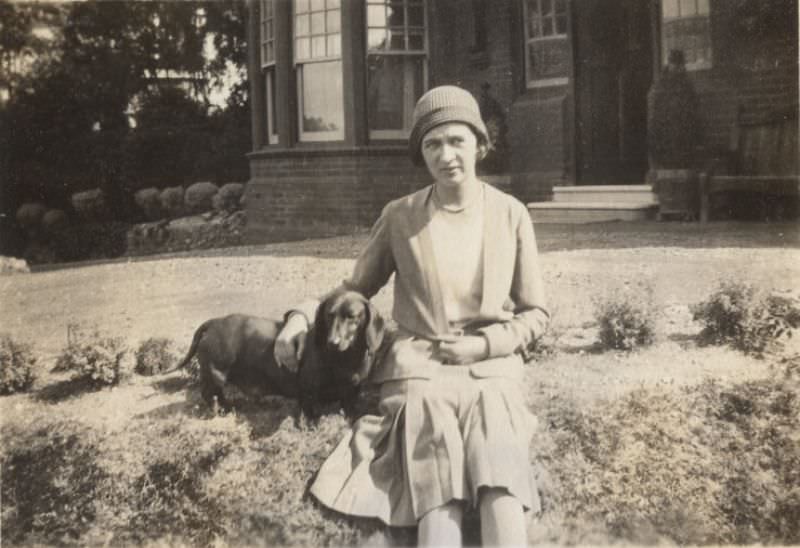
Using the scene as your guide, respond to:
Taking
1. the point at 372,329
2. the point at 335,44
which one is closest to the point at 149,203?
the point at 372,329

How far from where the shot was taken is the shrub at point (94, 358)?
3912mm

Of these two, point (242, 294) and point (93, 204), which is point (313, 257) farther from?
point (93, 204)

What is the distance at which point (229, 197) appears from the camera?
688cm

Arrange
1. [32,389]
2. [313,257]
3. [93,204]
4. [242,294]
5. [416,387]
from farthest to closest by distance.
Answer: [93,204], [313,257], [242,294], [32,389], [416,387]

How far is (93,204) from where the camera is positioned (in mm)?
5172

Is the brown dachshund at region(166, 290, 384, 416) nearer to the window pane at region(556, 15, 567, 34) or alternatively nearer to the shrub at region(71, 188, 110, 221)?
the shrub at region(71, 188, 110, 221)

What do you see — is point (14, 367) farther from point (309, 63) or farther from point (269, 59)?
point (269, 59)

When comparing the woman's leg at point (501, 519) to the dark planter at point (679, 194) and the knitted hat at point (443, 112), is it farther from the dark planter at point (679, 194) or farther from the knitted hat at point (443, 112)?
the dark planter at point (679, 194)

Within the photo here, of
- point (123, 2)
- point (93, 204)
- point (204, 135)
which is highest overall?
point (123, 2)

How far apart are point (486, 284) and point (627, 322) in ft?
4.13

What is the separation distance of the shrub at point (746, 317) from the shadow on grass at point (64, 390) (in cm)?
300

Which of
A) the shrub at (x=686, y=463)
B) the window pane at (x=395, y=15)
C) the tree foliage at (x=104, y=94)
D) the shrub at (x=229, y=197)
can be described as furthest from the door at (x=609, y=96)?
the shrub at (x=686, y=463)

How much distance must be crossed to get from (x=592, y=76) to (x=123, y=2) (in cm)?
556

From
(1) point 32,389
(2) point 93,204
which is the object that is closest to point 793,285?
(1) point 32,389
